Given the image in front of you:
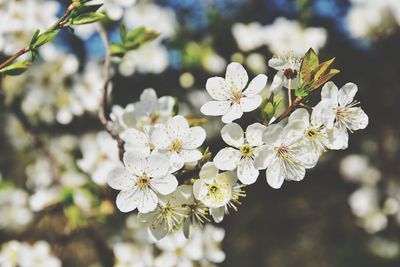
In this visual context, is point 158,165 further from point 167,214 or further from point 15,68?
point 15,68

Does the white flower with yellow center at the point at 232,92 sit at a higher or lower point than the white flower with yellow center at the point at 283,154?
higher

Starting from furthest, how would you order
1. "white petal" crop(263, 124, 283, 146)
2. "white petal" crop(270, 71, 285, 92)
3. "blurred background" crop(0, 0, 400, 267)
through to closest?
"blurred background" crop(0, 0, 400, 267) < "white petal" crop(270, 71, 285, 92) < "white petal" crop(263, 124, 283, 146)

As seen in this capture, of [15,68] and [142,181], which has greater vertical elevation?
[15,68]

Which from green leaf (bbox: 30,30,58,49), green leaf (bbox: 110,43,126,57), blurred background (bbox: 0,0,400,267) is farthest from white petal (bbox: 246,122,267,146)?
green leaf (bbox: 110,43,126,57)

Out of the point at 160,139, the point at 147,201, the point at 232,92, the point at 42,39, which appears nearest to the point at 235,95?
the point at 232,92

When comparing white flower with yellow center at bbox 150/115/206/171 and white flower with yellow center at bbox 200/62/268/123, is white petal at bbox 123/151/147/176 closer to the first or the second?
white flower with yellow center at bbox 150/115/206/171

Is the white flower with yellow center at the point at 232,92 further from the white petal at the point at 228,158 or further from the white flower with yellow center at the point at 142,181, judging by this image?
the white flower with yellow center at the point at 142,181

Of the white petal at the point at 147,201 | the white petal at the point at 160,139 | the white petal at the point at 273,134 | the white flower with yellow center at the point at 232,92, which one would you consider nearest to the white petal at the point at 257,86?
the white flower with yellow center at the point at 232,92
